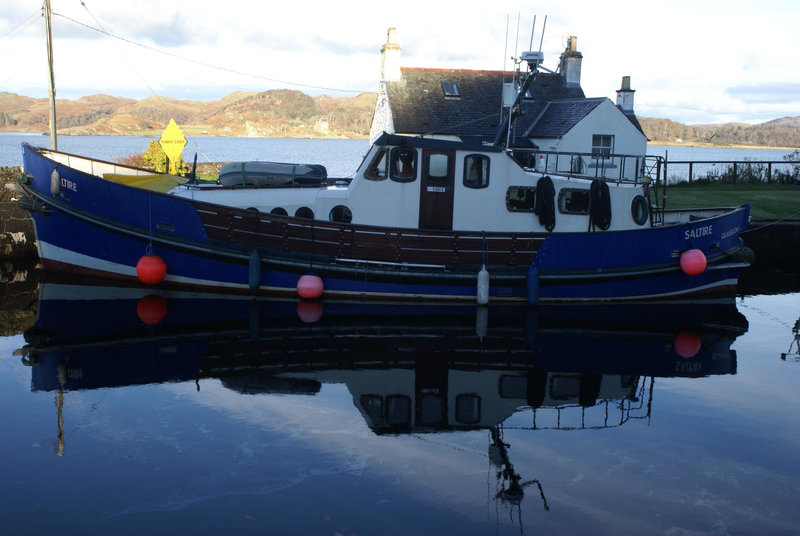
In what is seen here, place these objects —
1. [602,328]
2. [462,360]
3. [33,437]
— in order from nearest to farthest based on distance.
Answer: [33,437] → [462,360] → [602,328]

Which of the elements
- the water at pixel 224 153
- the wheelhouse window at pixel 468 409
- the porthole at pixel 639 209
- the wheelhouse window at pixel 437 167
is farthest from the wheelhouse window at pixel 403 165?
the water at pixel 224 153

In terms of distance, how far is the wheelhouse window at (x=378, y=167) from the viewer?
13578mm

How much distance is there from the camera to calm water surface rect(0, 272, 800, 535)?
6.27m

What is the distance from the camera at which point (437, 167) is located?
13.7 m

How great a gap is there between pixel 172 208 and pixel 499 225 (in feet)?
19.6

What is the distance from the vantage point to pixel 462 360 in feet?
34.8

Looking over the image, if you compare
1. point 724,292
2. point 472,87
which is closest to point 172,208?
point 724,292

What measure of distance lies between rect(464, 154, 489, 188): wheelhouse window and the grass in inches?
470

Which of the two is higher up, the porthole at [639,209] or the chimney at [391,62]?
the chimney at [391,62]

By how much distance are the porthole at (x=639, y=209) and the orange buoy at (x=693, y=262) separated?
44.0 inches

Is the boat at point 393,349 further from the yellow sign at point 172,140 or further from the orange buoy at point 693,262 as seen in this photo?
the yellow sign at point 172,140

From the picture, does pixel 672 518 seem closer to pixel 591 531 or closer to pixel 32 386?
pixel 591 531

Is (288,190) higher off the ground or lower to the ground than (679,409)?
higher

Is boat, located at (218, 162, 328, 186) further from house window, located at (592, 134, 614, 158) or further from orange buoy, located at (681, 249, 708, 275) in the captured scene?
house window, located at (592, 134, 614, 158)
